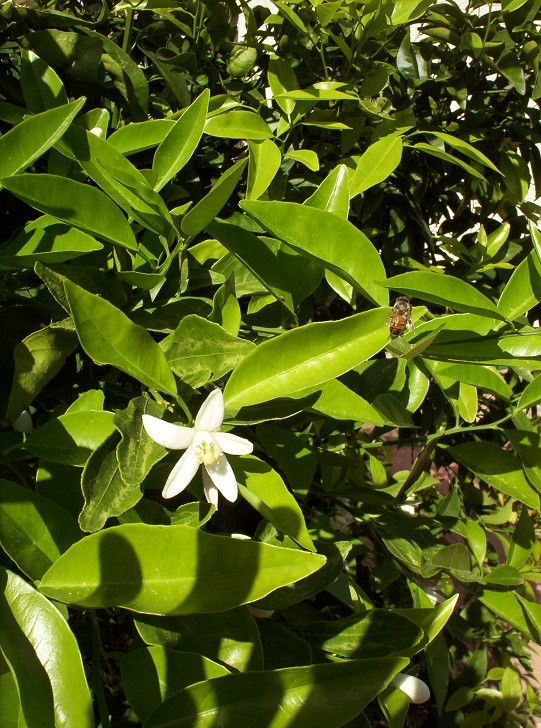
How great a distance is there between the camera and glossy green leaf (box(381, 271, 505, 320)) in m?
0.61

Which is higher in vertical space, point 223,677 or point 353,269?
point 353,269

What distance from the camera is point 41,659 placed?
47 cm

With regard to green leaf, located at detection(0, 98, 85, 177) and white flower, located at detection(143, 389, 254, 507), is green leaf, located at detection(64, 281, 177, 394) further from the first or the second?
green leaf, located at detection(0, 98, 85, 177)

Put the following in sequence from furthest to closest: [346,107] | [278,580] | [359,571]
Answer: [359,571] → [346,107] → [278,580]

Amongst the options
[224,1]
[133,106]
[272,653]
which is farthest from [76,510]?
[224,1]

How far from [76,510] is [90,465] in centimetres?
12

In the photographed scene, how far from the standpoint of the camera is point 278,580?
434 millimetres

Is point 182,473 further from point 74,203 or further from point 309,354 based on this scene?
point 74,203

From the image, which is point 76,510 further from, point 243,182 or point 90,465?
point 243,182

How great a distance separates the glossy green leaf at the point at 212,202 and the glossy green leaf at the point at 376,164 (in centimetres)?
27

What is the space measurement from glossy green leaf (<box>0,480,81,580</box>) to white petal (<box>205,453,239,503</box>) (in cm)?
12

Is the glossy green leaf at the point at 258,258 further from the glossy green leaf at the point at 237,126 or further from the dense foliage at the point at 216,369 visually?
the glossy green leaf at the point at 237,126

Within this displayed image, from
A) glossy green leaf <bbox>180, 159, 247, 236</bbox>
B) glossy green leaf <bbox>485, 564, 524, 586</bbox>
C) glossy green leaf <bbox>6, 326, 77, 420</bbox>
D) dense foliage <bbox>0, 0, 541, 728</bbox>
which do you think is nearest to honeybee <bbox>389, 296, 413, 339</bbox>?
dense foliage <bbox>0, 0, 541, 728</bbox>

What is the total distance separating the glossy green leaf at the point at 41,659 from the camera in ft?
1.45
